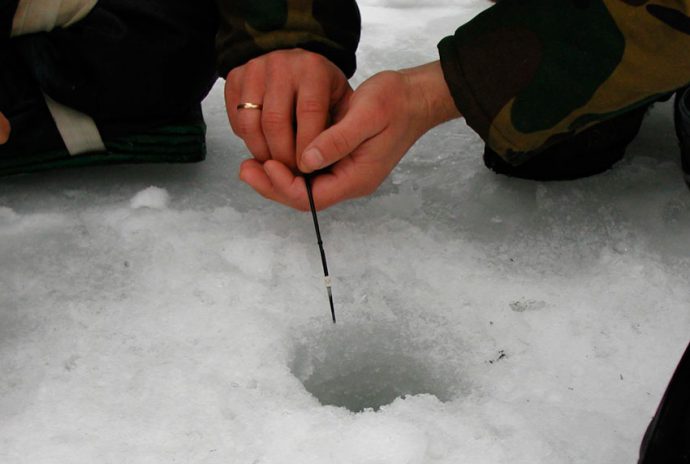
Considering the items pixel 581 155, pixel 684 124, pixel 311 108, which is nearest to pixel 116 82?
pixel 311 108

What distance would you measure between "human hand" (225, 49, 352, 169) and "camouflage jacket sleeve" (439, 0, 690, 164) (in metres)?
0.18

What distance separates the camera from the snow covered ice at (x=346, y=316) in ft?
2.91

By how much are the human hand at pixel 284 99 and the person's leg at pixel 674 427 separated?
1.87 feet

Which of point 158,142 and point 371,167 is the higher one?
point 371,167

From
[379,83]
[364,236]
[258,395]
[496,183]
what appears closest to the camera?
[258,395]

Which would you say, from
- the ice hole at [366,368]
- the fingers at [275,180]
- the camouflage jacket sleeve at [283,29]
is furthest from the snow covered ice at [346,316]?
the camouflage jacket sleeve at [283,29]

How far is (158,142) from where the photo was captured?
4.46 ft

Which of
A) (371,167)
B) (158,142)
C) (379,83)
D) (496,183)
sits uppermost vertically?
(379,83)

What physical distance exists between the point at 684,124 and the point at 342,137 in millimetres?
618

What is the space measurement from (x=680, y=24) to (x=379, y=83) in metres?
0.40

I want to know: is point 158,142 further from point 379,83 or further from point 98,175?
point 379,83

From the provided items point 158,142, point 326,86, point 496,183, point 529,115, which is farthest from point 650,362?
point 158,142

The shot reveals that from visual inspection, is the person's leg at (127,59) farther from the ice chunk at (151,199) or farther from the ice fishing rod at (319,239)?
the ice fishing rod at (319,239)

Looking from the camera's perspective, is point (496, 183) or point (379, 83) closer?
point (379, 83)
